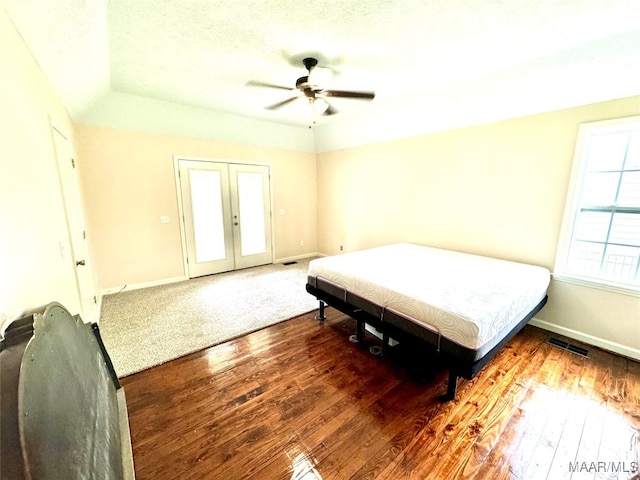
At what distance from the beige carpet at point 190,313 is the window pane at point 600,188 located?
3157mm

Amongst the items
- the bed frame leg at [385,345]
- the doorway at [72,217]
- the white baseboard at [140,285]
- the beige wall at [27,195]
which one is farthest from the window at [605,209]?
the white baseboard at [140,285]

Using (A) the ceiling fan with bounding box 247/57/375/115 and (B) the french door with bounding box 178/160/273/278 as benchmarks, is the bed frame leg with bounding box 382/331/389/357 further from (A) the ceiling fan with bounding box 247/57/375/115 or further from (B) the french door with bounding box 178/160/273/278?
(B) the french door with bounding box 178/160/273/278

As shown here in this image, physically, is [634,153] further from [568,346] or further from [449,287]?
[449,287]

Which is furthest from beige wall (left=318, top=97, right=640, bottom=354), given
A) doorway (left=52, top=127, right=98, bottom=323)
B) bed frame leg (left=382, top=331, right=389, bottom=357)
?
doorway (left=52, top=127, right=98, bottom=323)

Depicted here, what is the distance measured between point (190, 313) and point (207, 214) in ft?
6.20

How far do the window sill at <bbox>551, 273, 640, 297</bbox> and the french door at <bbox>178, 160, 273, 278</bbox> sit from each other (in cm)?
448

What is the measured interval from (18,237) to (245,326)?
204cm

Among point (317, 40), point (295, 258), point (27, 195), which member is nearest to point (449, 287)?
point (317, 40)

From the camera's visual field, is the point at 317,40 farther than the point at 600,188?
No

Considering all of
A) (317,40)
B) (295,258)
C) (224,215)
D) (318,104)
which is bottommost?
(295,258)

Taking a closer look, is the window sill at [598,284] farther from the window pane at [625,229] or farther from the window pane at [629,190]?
the window pane at [629,190]

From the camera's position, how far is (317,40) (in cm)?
220

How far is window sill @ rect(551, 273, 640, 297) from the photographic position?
232 cm

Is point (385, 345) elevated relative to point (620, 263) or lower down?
lower down
